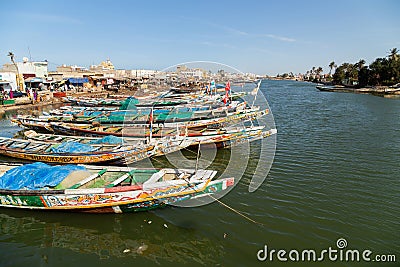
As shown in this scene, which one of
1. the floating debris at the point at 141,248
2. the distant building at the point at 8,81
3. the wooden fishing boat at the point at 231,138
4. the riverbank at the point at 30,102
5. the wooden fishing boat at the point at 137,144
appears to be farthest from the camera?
the distant building at the point at 8,81

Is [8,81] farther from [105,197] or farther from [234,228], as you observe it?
[234,228]

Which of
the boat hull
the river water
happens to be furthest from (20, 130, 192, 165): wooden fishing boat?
the boat hull

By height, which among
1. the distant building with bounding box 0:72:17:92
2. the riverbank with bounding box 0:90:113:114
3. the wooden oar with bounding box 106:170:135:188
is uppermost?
the distant building with bounding box 0:72:17:92

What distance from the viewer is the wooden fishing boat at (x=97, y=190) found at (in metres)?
7.35

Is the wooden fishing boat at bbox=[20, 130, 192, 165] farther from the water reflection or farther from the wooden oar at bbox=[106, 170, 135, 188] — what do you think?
the water reflection

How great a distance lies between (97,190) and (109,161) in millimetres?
4589

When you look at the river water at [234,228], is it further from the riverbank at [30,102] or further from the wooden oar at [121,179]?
the riverbank at [30,102]

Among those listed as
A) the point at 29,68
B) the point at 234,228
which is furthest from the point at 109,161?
the point at 29,68

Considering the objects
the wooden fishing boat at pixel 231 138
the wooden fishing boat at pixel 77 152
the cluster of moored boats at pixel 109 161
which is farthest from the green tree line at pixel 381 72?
the wooden fishing boat at pixel 77 152

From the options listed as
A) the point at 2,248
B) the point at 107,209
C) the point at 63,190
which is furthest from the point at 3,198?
the point at 107,209

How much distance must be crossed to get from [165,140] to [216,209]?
544 centimetres

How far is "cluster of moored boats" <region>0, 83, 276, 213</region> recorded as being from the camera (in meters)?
7.43

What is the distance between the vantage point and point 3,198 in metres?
7.78

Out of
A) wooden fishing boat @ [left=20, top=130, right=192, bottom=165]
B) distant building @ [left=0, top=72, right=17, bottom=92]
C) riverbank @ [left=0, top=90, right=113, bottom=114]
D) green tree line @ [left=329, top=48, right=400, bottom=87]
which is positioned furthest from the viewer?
green tree line @ [left=329, top=48, right=400, bottom=87]
